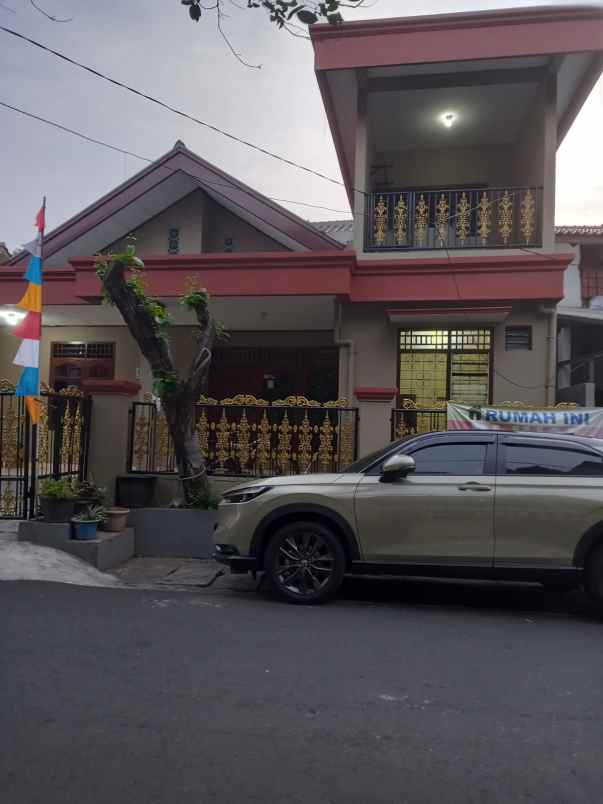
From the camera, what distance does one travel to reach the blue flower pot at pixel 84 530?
6.94 meters

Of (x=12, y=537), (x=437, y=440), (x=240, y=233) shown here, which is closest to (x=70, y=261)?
(x=240, y=233)

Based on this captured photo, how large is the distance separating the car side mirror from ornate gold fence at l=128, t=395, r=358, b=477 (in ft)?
8.85

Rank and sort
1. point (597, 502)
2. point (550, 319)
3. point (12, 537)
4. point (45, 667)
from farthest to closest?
1. point (550, 319)
2. point (12, 537)
3. point (597, 502)
4. point (45, 667)

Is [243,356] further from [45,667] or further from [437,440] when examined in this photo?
[45,667]

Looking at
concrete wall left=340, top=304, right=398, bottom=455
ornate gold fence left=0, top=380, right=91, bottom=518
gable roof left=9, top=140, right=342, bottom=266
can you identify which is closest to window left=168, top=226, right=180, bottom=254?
gable roof left=9, top=140, right=342, bottom=266

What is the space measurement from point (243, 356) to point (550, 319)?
19.2 feet

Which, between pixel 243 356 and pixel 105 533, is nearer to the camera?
pixel 105 533

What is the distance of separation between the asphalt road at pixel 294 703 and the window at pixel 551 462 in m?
1.23

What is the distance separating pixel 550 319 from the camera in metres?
10.1

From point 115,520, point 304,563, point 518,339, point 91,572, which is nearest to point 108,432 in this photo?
point 115,520

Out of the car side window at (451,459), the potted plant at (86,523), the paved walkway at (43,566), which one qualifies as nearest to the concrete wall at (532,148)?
the car side window at (451,459)

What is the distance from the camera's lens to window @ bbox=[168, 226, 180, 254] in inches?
459

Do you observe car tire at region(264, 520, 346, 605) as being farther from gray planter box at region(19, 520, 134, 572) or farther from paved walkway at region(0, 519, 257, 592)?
gray planter box at region(19, 520, 134, 572)

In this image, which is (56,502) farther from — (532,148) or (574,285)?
(574,285)
